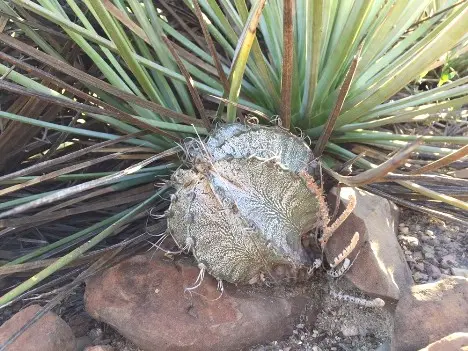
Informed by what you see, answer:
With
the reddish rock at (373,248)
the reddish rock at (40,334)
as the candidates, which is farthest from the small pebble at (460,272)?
the reddish rock at (40,334)

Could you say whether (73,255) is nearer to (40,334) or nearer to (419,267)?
(40,334)

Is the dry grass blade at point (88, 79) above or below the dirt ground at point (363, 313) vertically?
above

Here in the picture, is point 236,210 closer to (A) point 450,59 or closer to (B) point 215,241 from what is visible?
(B) point 215,241

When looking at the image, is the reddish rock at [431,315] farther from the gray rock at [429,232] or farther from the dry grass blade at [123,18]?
the dry grass blade at [123,18]

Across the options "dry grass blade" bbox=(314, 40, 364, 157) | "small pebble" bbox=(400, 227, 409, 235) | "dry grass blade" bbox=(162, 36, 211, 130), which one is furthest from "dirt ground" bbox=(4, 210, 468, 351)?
"dry grass blade" bbox=(162, 36, 211, 130)

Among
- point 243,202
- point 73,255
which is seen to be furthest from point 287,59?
point 73,255

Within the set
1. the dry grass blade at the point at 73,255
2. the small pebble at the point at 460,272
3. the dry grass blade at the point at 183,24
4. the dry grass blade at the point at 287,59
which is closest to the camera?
the dry grass blade at the point at 287,59
